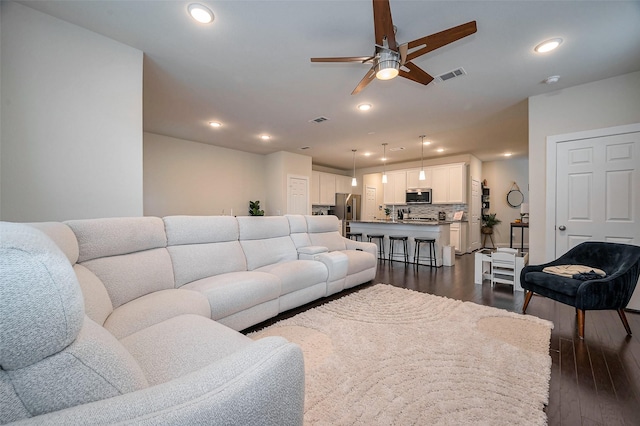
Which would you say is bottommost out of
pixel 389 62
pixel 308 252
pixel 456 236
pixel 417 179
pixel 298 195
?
pixel 456 236

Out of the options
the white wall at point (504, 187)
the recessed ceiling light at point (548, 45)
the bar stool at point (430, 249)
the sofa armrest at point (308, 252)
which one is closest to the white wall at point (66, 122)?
the sofa armrest at point (308, 252)

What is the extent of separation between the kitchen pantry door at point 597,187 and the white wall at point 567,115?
11 cm

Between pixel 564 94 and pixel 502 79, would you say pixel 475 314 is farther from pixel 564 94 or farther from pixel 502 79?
pixel 564 94

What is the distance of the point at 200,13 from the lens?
6.76ft

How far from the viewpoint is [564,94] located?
3311 millimetres

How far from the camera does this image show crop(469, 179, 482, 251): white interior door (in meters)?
7.31

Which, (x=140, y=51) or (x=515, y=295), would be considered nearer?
(x=140, y=51)

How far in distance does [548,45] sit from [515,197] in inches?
266

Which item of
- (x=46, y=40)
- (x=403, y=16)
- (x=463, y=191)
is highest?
(x=403, y=16)

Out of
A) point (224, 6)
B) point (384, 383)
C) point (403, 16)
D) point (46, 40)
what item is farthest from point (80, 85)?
point (384, 383)

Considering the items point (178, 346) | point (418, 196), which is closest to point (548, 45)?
point (178, 346)

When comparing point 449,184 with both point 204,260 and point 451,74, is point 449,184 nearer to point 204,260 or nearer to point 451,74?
point 451,74

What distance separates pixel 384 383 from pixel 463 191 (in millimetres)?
6463

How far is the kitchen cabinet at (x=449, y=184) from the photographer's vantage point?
6848 millimetres
